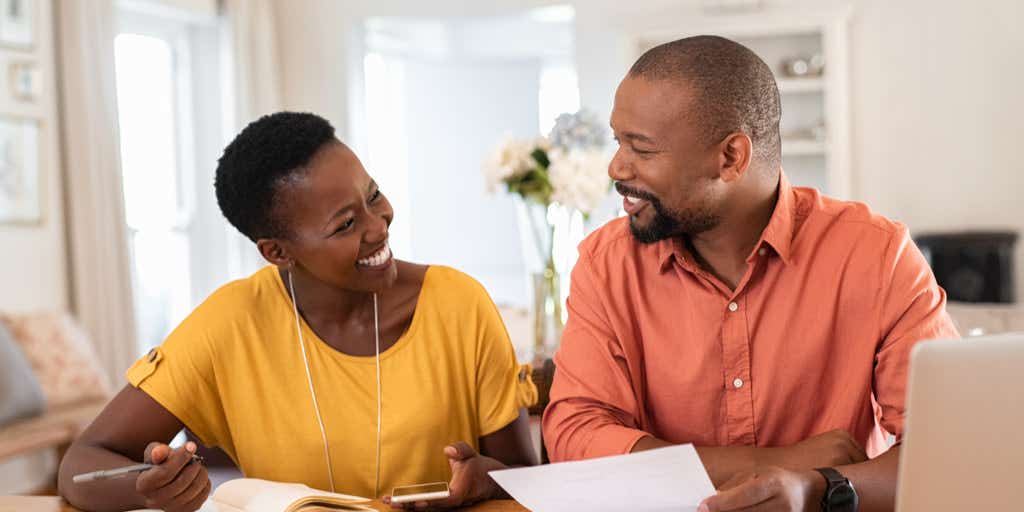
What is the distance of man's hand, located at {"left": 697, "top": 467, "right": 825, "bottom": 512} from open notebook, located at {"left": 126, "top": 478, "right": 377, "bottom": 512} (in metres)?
0.49

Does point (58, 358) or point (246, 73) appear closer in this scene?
point (58, 358)

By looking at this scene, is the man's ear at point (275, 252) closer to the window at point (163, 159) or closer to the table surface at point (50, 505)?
the table surface at point (50, 505)

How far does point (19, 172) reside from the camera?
511 centimetres

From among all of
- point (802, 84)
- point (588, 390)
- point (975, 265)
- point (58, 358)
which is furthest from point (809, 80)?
point (588, 390)

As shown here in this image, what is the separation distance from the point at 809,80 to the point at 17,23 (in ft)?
13.9

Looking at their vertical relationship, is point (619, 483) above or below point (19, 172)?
below

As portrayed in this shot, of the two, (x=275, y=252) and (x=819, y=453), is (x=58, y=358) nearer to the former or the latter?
(x=275, y=252)

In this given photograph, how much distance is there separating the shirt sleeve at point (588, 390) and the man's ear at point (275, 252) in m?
0.51

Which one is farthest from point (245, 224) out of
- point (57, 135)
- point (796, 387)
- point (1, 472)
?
point (57, 135)

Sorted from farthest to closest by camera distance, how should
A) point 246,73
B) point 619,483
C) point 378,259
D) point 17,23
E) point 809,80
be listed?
point 246,73, point 809,80, point 17,23, point 378,259, point 619,483

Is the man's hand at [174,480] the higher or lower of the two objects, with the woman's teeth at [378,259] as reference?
lower

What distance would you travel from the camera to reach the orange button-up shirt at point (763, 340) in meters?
1.72

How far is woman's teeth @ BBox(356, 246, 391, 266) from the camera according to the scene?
191cm

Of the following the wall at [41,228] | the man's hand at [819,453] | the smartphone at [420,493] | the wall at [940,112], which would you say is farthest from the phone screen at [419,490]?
the wall at [940,112]
